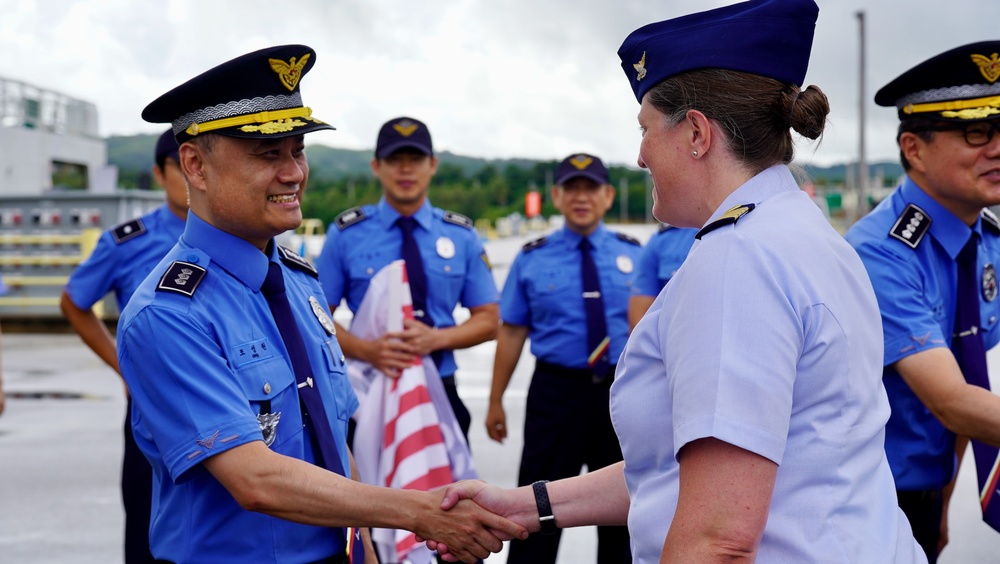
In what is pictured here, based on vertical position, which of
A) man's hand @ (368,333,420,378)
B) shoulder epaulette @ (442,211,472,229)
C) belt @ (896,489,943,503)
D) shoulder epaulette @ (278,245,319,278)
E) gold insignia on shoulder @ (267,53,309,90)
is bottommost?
belt @ (896,489,943,503)

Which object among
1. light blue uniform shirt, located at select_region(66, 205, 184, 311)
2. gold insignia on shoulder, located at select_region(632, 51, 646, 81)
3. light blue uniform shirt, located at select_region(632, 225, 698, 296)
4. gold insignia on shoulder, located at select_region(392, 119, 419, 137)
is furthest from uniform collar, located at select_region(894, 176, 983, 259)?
light blue uniform shirt, located at select_region(66, 205, 184, 311)

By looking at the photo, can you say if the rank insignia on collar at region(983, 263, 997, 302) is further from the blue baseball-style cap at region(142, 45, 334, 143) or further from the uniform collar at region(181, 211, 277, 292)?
the uniform collar at region(181, 211, 277, 292)

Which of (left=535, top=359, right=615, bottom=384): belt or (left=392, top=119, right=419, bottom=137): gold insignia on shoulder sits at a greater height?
(left=392, top=119, right=419, bottom=137): gold insignia on shoulder

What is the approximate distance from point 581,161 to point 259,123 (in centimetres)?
331

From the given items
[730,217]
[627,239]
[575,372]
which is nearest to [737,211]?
[730,217]

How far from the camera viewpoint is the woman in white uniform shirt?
4.75 ft

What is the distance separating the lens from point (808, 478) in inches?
60.4

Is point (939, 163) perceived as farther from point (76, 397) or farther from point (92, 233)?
point (92, 233)

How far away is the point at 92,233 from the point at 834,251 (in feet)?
51.4

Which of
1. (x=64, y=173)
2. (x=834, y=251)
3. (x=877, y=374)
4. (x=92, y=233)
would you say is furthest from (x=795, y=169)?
(x=64, y=173)

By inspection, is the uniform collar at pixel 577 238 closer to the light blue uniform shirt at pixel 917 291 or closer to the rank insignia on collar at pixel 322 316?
the light blue uniform shirt at pixel 917 291

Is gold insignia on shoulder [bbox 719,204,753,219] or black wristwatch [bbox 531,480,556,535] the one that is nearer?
gold insignia on shoulder [bbox 719,204,753,219]

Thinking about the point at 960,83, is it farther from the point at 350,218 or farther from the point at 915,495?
the point at 350,218

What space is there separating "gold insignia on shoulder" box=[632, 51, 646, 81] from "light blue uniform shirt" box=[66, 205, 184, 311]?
3.36m
